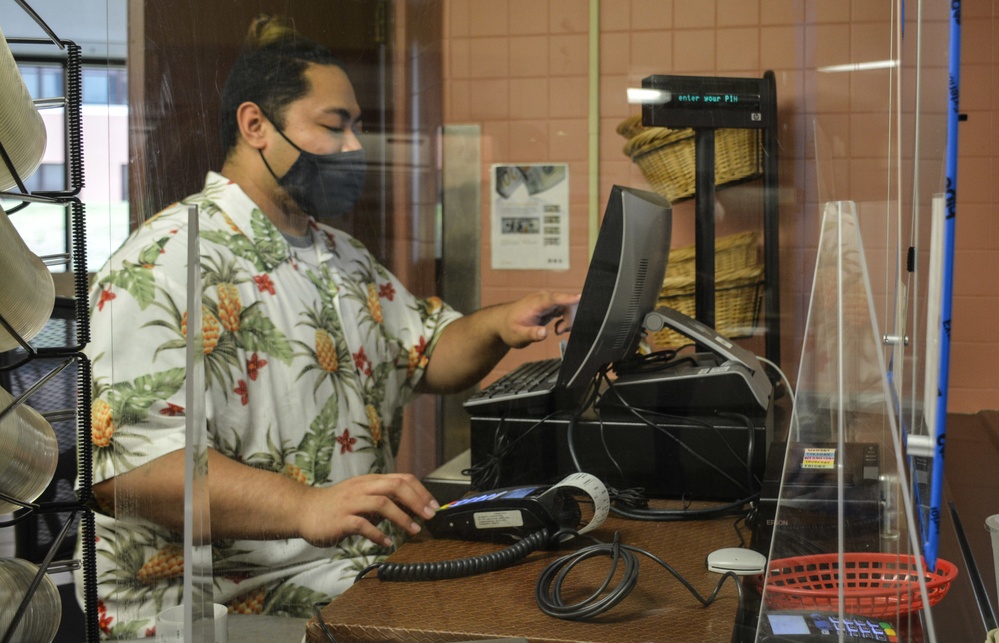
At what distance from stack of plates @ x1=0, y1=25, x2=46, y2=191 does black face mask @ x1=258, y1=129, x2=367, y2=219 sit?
0.69ft

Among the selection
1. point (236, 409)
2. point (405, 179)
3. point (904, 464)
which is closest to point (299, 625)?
point (236, 409)

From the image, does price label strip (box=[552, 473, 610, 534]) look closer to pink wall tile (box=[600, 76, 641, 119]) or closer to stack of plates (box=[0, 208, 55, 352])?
pink wall tile (box=[600, 76, 641, 119])

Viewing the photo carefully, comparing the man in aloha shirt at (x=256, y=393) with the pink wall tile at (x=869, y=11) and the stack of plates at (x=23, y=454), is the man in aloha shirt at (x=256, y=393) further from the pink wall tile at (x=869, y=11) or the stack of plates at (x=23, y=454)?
the pink wall tile at (x=869, y=11)

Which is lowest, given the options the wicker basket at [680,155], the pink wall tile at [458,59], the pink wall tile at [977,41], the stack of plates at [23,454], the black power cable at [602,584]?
the black power cable at [602,584]

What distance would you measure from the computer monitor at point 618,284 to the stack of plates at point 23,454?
0.45 metres

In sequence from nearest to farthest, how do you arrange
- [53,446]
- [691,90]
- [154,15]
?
[53,446], [154,15], [691,90]

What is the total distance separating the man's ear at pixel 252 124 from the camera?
0.78m

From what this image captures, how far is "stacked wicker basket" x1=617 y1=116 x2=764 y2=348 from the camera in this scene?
847 mm

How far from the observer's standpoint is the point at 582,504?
32.6 inches

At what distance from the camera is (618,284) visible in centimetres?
86

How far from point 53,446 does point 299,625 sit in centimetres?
28

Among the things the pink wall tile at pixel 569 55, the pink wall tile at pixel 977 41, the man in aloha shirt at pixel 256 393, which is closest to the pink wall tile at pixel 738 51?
the pink wall tile at pixel 569 55

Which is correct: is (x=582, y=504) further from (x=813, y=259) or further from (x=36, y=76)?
(x=36, y=76)

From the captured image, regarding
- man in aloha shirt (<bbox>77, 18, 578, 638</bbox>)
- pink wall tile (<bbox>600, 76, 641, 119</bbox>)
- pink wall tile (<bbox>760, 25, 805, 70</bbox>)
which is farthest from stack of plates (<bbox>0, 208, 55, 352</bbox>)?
pink wall tile (<bbox>760, 25, 805, 70</bbox>)
